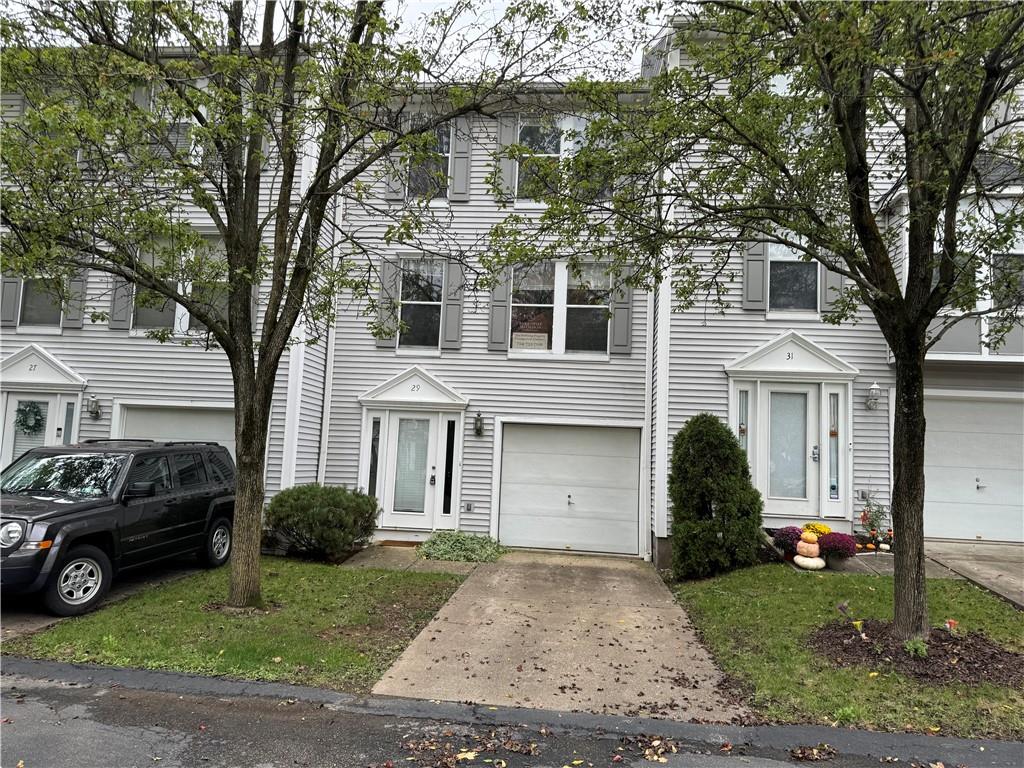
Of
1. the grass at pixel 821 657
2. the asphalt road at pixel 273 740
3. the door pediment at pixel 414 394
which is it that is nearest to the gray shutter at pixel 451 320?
the door pediment at pixel 414 394

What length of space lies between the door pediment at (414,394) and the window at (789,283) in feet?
17.5

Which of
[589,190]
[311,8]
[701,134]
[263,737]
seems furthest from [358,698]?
[311,8]

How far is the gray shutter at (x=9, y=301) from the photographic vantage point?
10953 millimetres

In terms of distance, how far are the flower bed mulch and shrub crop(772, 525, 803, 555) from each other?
8.73ft

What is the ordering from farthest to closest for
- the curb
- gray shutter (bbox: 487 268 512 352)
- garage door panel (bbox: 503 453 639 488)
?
A: gray shutter (bbox: 487 268 512 352) < garage door panel (bbox: 503 453 639 488) < the curb

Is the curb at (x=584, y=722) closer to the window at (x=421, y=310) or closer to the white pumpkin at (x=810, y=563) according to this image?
the white pumpkin at (x=810, y=563)

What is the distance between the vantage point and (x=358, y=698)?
14.7ft

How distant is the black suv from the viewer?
19.2 ft

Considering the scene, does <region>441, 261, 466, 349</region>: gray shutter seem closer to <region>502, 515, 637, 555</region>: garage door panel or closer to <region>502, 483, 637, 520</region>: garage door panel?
<region>502, 483, 637, 520</region>: garage door panel

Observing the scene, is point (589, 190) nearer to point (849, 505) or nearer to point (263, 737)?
point (263, 737)

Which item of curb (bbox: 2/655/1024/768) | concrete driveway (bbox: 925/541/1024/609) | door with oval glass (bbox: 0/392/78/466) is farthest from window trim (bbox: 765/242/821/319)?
door with oval glass (bbox: 0/392/78/466)

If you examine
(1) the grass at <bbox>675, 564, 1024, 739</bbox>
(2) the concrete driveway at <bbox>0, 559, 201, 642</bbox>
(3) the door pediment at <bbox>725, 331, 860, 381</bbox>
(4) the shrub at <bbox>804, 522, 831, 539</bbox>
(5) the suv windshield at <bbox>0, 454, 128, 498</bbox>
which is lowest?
(2) the concrete driveway at <bbox>0, 559, 201, 642</bbox>

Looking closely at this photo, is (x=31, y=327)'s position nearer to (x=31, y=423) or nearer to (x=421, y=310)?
(x=31, y=423)

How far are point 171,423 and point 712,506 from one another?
9.13m
